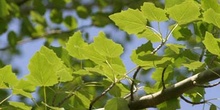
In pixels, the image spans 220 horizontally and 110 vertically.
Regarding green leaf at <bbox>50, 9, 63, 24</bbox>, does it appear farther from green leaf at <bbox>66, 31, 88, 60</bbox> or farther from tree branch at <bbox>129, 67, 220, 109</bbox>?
tree branch at <bbox>129, 67, 220, 109</bbox>

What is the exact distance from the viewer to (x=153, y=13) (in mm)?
823

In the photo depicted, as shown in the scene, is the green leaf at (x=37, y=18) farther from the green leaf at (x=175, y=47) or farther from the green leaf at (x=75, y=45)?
the green leaf at (x=175, y=47)

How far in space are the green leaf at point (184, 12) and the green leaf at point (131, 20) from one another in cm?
5

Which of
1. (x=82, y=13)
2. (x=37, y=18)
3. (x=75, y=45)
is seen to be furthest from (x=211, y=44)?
(x=37, y=18)

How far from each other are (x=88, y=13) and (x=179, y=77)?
4.78 feet

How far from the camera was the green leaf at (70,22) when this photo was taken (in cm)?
221

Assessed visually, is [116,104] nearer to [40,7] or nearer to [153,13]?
[153,13]

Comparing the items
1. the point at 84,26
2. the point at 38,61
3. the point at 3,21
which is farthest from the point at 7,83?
the point at 84,26

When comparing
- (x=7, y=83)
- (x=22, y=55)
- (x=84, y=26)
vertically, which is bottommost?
(x=7, y=83)

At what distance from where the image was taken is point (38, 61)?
821mm

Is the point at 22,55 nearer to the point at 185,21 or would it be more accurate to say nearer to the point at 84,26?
the point at 84,26

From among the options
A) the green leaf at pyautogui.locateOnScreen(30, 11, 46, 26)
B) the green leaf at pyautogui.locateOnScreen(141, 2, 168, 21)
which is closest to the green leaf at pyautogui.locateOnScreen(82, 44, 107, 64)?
the green leaf at pyautogui.locateOnScreen(141, 2, 168, 21)

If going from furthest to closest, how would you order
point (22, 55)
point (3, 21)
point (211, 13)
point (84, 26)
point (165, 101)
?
point (22, 55), point (84, 26), point (3, 21), point (165, 101), point (211, 13)

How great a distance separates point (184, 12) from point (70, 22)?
4.70ft
